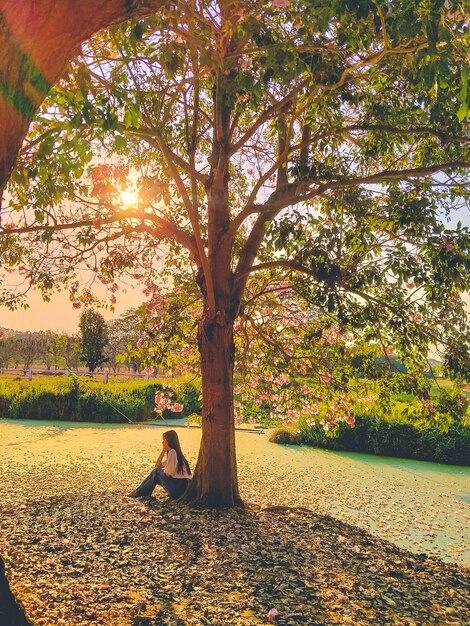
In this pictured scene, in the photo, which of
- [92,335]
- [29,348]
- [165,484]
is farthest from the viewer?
[29,348]

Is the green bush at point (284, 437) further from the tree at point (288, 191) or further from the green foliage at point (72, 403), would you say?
the tree at point (288, 191)

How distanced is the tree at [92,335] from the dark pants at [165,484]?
22513 millimetres

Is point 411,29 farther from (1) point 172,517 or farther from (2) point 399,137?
(1) point 172,517

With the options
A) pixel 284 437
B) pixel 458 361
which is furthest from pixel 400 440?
pixel 458 361

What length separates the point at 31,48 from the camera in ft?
8.02

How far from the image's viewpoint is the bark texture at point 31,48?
235cm

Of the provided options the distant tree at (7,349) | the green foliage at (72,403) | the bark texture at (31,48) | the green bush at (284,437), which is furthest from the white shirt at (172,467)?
the distant tree at (7,349)

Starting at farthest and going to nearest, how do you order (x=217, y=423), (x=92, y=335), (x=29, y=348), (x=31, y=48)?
(x=29, y=348) → (x=92, y=335) → (x=217, y=423) → (x=31, y=48)

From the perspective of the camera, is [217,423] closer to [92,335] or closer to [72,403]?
[72,403]

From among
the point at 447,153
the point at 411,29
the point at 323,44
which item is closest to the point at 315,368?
the point at 447,153

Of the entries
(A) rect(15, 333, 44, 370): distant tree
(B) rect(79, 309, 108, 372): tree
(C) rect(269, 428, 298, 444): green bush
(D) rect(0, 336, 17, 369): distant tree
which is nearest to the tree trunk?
(C) rect(269, 428, 298, 444): green bush

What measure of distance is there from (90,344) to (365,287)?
2437 centimetres

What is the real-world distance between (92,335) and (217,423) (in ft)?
77.0

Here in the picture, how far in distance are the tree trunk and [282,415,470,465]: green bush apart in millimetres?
5179
